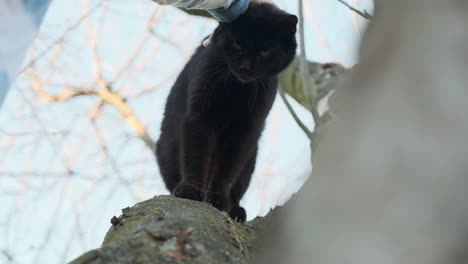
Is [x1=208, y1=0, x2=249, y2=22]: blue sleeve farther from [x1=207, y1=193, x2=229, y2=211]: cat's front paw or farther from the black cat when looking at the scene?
[x1=207, y1=193, x2=229, y2=211]: cat's front paw

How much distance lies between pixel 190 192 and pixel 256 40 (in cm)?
95

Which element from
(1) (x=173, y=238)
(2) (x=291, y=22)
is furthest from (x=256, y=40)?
(1) (x=173, y=238)

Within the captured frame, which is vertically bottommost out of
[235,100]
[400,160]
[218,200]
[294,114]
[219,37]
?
[294,114]

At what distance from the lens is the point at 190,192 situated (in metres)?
2.73

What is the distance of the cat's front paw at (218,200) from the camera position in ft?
9.07

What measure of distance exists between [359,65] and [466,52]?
15 cm

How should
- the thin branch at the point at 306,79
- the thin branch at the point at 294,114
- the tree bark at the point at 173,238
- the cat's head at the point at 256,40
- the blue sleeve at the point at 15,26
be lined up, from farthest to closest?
the thin branch at the point at 294,114 < the thin branch at the point at 306,79 < the cat's head at the point at 256,40 < the blue sleeve at the point at 15,26 < the tree bark at the point at 173,238

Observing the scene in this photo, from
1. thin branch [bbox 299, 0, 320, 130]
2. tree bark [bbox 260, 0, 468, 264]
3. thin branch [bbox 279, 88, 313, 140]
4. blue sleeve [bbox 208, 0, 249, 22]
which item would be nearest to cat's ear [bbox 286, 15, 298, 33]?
thin branch [bbox 299, 0, 320, 130]

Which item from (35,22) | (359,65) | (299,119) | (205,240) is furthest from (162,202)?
(299,119)

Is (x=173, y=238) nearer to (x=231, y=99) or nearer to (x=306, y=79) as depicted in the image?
(x=231, y=99)

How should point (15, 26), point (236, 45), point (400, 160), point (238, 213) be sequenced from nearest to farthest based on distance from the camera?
point (400, 160) → point (15, 26) → point (238, 213) → point (236, 45)

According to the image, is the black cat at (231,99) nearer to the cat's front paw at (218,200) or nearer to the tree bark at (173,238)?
the cat's front paw at (218,200)

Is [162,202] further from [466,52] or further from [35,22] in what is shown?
[466,52]

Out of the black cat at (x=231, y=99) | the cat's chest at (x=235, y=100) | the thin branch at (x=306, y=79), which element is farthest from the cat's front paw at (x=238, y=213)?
the thin branch at (x=306, y=79)
